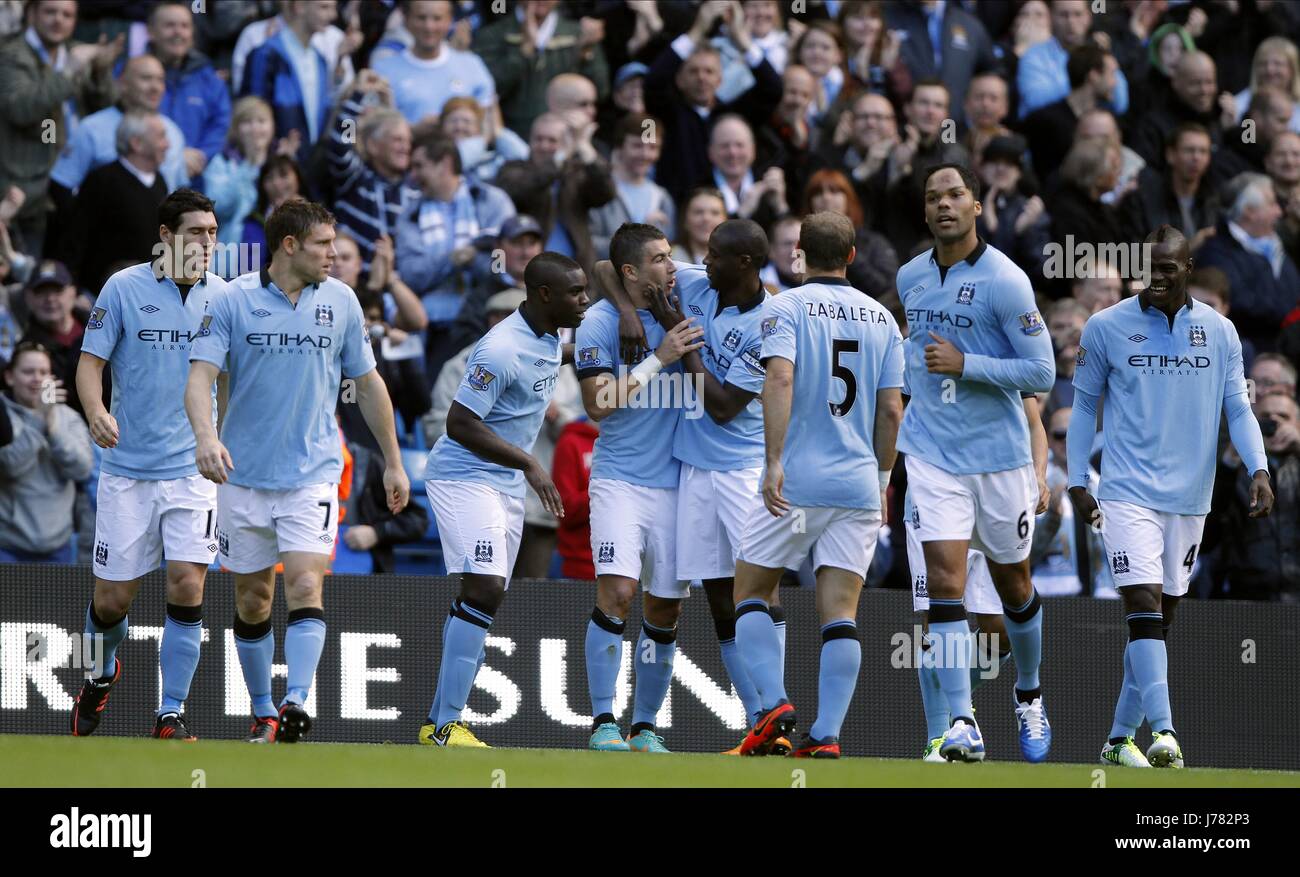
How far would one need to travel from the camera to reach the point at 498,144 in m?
15.5

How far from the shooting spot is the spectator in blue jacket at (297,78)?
49.8 ft

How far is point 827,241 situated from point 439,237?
18.0ft

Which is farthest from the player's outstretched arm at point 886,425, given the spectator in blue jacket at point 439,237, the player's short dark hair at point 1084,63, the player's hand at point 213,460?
the player's short dark hair at point 1084,63

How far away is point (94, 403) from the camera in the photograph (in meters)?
10.0

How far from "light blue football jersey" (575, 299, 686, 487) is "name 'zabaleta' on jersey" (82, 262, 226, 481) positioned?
187 cm

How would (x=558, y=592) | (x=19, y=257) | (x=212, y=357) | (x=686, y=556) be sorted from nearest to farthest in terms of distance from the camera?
(x=212, y=357) < (x=686, y=556) < (x=558, y=592) < (x=19, y=257)

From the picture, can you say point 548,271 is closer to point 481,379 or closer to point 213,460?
point 481,379

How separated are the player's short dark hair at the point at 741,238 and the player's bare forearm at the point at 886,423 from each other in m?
1.06

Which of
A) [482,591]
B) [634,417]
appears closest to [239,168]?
[634,417]

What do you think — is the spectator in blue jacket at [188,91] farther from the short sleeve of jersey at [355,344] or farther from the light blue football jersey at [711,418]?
the light blue football jersey at [711,418]

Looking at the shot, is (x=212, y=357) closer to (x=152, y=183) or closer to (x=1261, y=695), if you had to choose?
(x=152, y=183)

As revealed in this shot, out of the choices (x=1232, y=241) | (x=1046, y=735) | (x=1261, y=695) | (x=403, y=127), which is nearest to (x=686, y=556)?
(x=1046, y=735)

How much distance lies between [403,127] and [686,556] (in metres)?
5.50

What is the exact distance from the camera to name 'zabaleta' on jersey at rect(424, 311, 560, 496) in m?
10.2
